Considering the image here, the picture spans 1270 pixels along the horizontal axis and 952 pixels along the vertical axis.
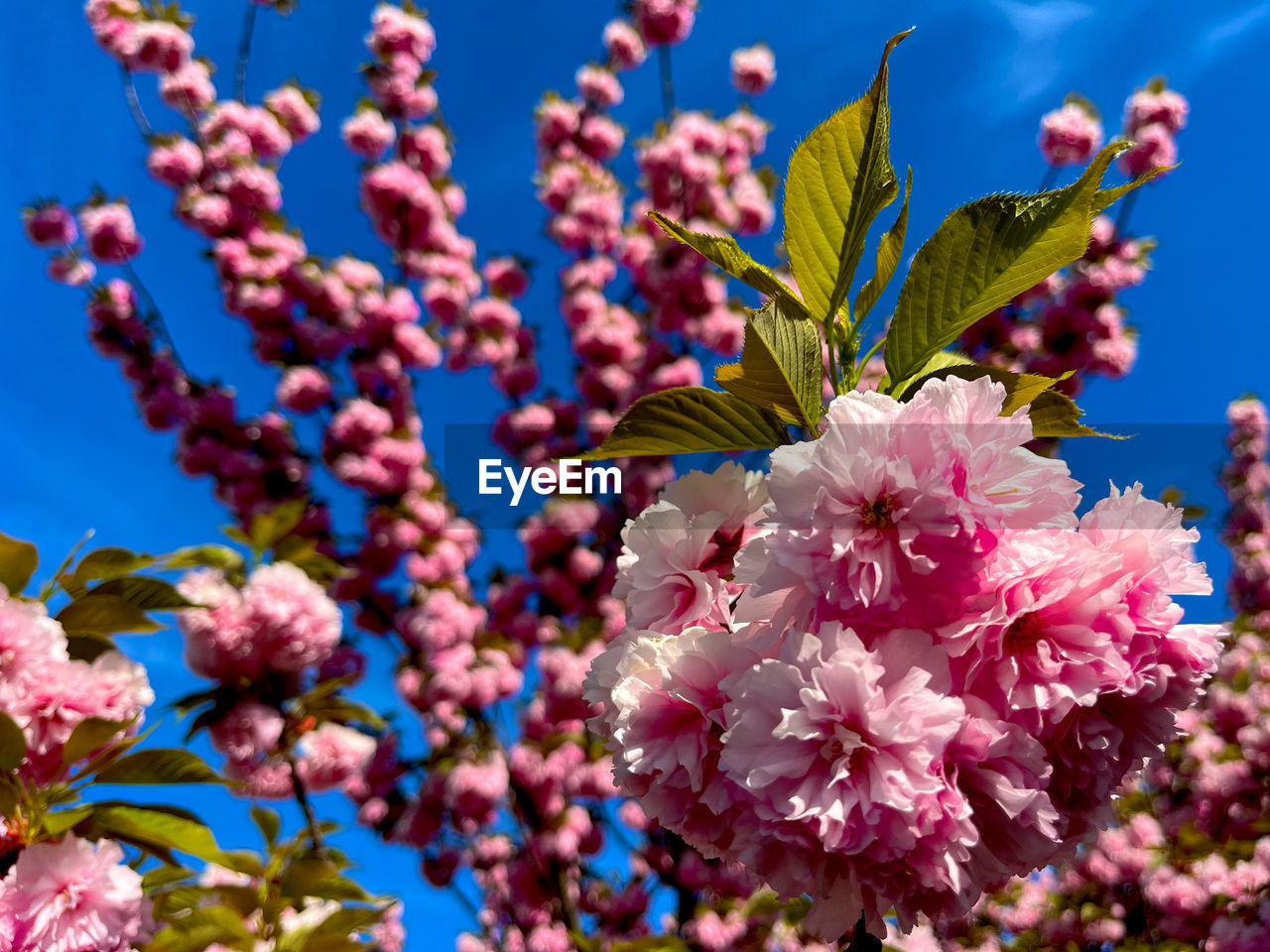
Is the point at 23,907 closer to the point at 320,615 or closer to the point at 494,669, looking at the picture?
the point at 320,615

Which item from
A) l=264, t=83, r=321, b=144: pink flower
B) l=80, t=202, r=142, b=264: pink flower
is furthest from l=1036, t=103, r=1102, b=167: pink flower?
l=80, t=202, r=142, b=264: pink flower

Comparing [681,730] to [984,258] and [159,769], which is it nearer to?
[984,258]

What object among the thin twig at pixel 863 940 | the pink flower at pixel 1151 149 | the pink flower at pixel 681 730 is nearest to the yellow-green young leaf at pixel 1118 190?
the pink flower at pixel 681 730

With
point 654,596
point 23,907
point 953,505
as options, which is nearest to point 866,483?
point 953,505

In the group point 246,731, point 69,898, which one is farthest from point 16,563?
point 246,731

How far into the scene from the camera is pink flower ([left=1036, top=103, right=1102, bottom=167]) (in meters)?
5.08

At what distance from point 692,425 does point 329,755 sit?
2251mm

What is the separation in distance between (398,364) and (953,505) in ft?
16.9

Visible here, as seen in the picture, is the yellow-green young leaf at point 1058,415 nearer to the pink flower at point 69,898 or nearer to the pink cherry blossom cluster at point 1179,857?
the pink flower at point 69,898

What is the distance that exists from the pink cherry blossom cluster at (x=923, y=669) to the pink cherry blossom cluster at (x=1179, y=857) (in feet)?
8.13

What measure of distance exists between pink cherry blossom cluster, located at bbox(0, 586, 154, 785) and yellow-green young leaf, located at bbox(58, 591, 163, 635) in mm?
29

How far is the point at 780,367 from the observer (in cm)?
69

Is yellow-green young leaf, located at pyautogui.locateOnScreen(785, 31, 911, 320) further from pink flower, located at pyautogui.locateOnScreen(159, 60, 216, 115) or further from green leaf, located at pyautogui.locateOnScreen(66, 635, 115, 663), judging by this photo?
pink flower, located at pyautogui.locateOnScreen(159, 60, 216, 115)

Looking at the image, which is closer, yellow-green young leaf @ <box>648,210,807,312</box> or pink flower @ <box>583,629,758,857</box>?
pink flower @ <box>583,629,758,857</box>
